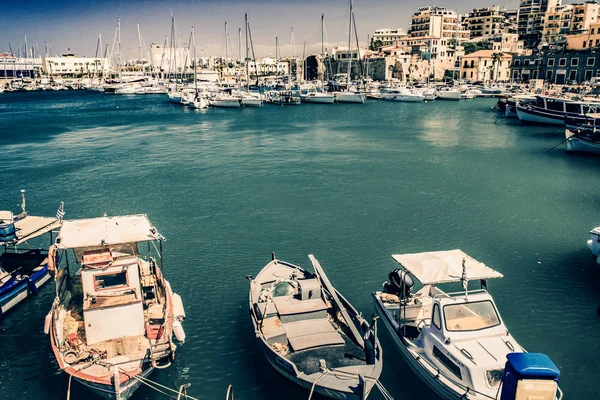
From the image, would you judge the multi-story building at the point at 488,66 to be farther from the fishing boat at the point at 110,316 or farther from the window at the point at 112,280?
the window at the point at 112,280

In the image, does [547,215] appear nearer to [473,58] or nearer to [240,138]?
[240,138]

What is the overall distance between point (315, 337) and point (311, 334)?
0.24 meters

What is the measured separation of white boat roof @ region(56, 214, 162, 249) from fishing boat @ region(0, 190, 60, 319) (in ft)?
14.2

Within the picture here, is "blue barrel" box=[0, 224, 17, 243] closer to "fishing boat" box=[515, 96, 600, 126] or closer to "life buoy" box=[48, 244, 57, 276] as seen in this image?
"life buoy" box=[48, 244, 57, 276]

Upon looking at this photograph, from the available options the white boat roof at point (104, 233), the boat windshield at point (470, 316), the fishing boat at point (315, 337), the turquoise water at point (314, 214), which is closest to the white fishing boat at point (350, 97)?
the turquoise water at point (314, 214)

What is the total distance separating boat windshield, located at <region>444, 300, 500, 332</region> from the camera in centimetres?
1382

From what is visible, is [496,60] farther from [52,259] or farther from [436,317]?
[52,259]

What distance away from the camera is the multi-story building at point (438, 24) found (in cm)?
18262

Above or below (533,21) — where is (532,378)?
below

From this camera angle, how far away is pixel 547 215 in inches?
1248

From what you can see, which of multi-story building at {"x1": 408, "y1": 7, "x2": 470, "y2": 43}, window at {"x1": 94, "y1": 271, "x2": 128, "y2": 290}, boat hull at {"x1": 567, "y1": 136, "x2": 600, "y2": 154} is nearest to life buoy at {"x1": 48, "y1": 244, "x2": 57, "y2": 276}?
window at {"x1": 94, "y1": 271, "x2": 128, "y2": 290}

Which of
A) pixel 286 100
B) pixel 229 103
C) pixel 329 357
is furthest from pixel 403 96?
pixel 329 357

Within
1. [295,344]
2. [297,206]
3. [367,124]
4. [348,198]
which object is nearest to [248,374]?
[295,344]

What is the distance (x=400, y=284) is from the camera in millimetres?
17297
